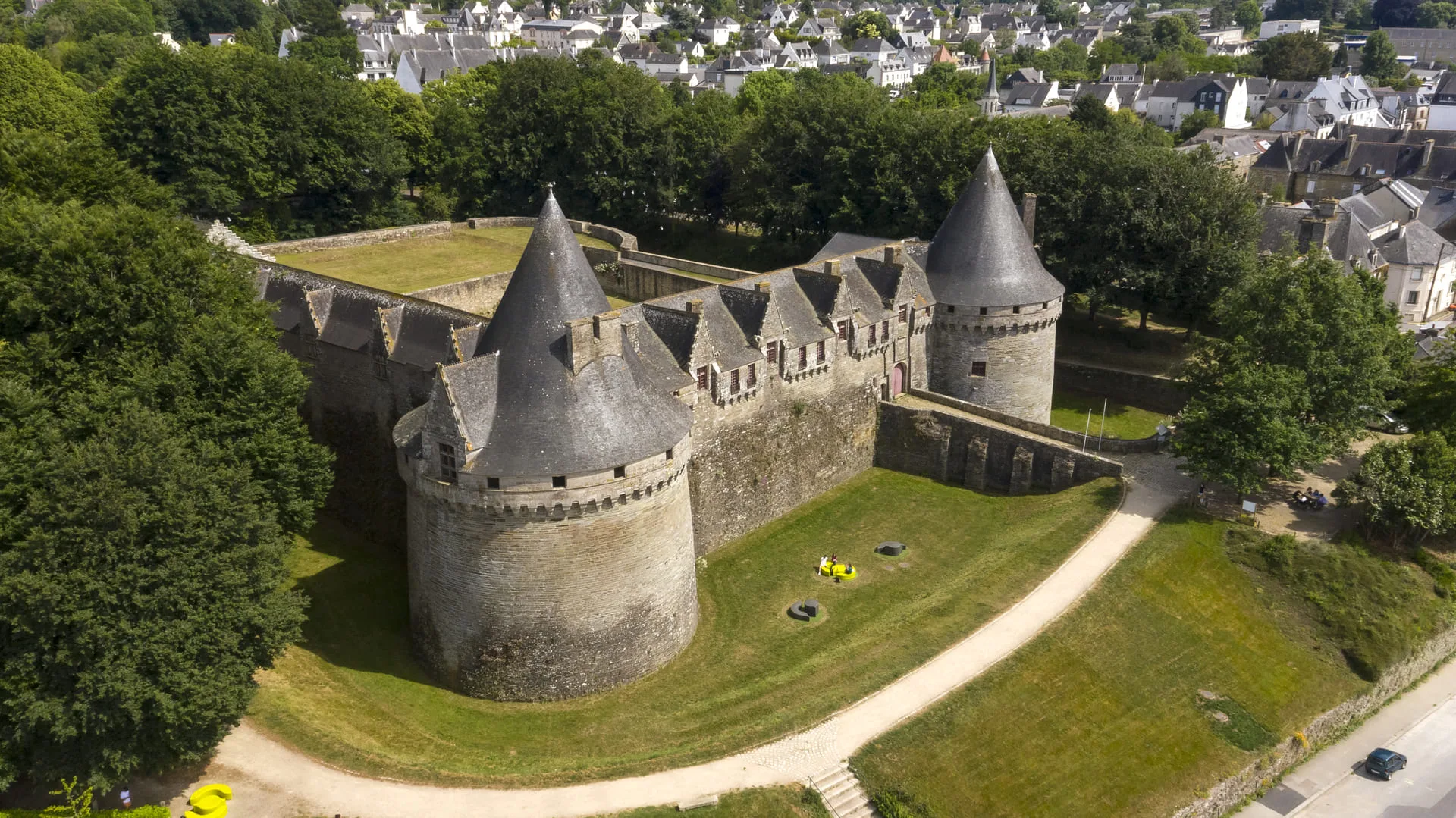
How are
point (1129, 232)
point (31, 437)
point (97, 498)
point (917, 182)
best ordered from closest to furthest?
point (97, 498) < point (31, 437) < point (1129, 232) < point (917, 182)

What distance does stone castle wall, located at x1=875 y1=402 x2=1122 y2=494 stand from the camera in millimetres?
39031

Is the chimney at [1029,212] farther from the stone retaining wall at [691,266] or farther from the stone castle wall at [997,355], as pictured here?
the stone retaining wall at [691,266]

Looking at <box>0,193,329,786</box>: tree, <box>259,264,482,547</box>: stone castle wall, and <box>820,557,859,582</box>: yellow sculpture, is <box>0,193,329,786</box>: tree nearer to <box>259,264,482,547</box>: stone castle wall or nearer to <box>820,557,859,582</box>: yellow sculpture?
<box>259,264,482,547</box>: stone castle wall

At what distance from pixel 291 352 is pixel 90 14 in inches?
5188

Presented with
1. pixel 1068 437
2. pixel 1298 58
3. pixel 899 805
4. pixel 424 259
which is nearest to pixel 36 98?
pixel 424 259

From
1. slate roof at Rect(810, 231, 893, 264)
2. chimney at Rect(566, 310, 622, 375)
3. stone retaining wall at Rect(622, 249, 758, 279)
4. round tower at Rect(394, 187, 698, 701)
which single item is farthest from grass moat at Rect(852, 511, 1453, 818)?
stone retaining wall at Rect(622, 249, 758, 279)

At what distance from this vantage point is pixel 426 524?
2820cm

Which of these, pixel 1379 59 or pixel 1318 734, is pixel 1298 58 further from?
pixel 1318 734

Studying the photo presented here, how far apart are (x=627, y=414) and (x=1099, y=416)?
28.2 m

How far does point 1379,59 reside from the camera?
15725 cm

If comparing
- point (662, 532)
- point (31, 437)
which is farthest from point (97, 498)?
point (662, 532)

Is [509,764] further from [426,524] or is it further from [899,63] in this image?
[899,63]

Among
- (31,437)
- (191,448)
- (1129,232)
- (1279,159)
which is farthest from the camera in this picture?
(1279,159)

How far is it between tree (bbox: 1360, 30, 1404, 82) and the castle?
146 meters
